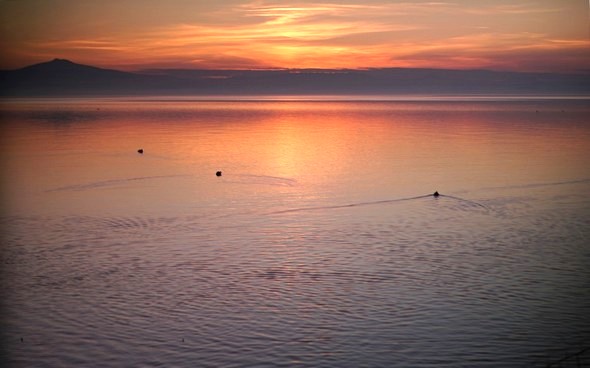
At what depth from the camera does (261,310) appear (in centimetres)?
2469

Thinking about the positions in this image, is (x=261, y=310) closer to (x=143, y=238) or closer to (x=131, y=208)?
(x=143, y=238)

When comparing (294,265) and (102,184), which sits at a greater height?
(102,184)

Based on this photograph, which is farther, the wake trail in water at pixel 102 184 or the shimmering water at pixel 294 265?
the wake trail in water at pixel 102 184

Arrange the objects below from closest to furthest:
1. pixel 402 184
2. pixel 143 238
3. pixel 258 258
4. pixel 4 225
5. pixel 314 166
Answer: pixel 258 258 → pixel 143 238 → pixel 4 225 → pixel 402 184 → pixel 314 166

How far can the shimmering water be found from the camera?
22.0m

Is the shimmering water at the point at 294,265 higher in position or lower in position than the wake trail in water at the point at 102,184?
lower

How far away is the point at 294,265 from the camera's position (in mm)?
30312

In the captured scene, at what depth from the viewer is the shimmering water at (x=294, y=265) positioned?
72.0ft

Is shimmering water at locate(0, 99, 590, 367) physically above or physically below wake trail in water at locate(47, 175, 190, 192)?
below

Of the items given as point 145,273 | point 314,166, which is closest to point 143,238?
point 145,273

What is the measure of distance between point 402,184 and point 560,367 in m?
31.9

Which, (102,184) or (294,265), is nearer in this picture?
(294,265)

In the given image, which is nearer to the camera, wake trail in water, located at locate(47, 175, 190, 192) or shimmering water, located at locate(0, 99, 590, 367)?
shimmering water, located at locate(0, 99, 590, 367)

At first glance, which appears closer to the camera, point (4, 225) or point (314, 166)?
point (4, 225)
